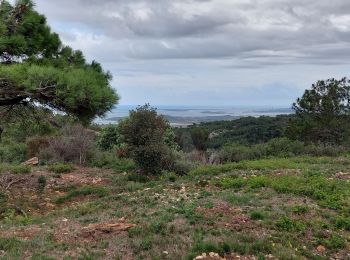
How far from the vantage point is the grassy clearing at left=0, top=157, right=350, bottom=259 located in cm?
687

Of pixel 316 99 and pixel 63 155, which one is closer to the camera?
pixel 63 155

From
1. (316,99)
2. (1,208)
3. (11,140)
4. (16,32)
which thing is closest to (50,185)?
(1,208)

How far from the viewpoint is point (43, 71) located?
7449 millimetres

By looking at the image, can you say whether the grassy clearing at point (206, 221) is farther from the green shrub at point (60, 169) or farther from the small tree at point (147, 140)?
the green shrub at point (60, 169)

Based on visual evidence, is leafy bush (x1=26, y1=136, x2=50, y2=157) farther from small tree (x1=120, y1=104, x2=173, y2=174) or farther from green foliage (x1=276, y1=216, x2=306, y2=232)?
green foliage (x1=276, y1=216, x2=306, y2=232)

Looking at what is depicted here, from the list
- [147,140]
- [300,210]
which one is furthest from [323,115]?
[300,210]

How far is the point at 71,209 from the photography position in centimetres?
1051

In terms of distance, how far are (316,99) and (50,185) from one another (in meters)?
21.2

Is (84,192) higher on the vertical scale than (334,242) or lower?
lower

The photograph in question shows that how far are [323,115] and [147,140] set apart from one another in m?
17.7

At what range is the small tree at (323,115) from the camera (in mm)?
29359

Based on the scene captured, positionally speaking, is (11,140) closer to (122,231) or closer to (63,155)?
(63,155)

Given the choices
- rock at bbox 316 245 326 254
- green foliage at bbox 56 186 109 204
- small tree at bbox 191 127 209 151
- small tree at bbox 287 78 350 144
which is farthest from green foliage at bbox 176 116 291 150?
rock at bbox 316 245 326 254

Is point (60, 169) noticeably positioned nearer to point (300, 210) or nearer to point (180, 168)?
point (180, 168)
